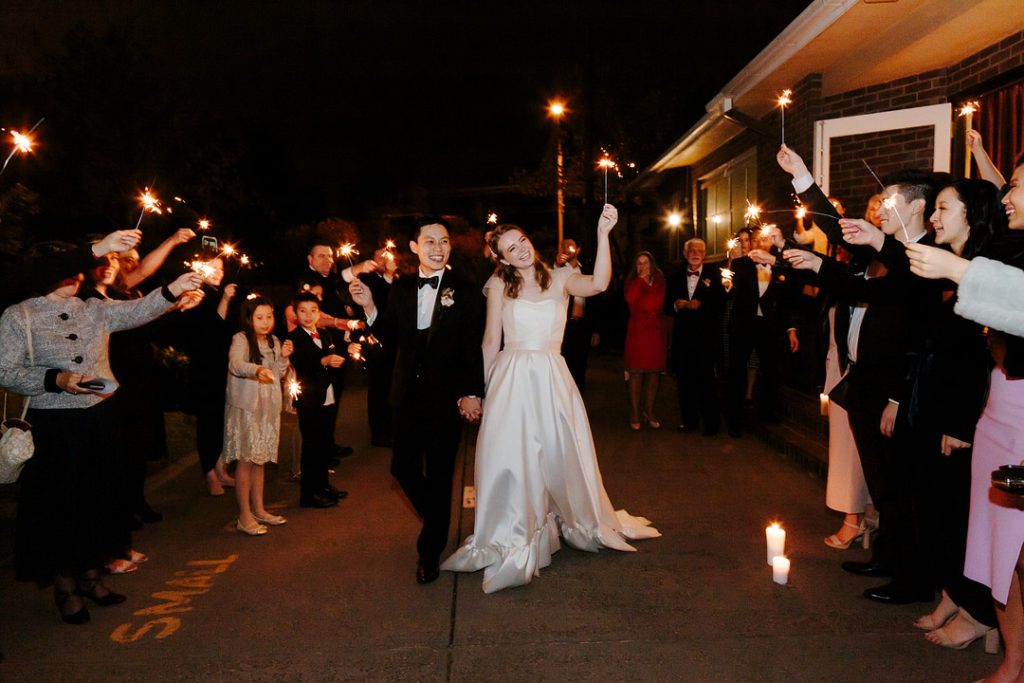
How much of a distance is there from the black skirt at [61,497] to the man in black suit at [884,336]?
4474 mm

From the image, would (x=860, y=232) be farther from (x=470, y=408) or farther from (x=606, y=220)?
(x=470, y=408)

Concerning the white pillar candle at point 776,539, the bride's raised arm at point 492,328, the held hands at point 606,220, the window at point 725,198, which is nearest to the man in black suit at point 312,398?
the bride's raised arm at point 492,328

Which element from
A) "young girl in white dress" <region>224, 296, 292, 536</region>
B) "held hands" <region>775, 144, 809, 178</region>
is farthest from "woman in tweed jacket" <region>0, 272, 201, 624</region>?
"held hands" <region>775, 144, 809, 178</region>

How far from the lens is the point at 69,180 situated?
13.8m

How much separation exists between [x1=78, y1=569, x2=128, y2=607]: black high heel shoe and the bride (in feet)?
6.73

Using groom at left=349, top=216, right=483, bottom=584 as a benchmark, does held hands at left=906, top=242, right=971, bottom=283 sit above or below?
above

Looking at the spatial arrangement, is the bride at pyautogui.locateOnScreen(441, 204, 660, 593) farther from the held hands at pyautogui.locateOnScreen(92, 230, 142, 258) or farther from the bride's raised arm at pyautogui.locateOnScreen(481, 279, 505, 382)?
the held hands at pyautogui.locateOnScreen(92, 230, 142, 258)

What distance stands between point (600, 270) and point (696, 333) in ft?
15.3

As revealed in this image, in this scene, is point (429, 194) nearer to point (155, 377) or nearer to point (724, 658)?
point (155, 377)

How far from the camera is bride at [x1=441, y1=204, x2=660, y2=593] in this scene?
4961mm

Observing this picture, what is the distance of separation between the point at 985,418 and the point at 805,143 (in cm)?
721

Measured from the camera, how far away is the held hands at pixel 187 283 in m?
4.59

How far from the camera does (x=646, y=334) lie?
9594mm

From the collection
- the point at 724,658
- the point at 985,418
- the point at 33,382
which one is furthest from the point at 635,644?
the point at 33,382
